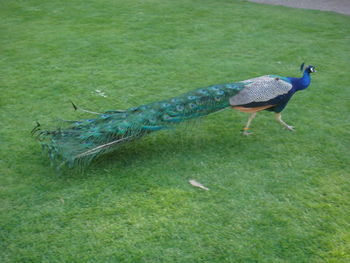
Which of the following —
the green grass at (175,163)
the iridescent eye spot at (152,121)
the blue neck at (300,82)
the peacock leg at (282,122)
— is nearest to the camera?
the green grass at (175,163)

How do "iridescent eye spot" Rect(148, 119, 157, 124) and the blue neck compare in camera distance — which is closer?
"iridescent eye spot" Rect(148, 119, 157, 124)

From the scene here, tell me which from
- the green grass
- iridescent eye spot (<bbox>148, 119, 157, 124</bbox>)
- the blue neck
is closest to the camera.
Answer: the green grass

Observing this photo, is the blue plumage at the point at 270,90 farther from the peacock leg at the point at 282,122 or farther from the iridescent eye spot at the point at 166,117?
the iridescent eye spot at the point at 166,117

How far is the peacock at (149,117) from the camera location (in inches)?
131

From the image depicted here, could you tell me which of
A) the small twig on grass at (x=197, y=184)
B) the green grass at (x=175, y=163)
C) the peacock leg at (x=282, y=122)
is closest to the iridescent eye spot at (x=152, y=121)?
the green grass at (x=175, y=163)

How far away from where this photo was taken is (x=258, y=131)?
13.7 ft

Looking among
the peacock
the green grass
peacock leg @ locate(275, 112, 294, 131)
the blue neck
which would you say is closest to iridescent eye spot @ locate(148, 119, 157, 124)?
the peacock

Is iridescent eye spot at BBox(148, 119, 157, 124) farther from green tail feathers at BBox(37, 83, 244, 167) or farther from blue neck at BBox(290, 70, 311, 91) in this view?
blue neck at BBox(290, 70, 311, 91)

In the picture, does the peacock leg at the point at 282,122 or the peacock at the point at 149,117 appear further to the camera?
the peacock leg at the point at 282,122

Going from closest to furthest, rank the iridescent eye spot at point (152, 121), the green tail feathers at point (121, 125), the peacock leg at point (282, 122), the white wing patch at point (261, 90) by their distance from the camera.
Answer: the green tail feathers at point (121, 125), the iridescent eye spot at point (152, 121), the white wing patch at point (261, 90), the peacock leg at point (282, 122)

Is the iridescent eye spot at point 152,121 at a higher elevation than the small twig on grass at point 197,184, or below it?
higher

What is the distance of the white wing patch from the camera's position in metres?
3.71

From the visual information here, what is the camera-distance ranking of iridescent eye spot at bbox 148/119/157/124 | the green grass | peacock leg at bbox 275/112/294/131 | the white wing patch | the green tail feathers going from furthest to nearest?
1. peacock leg at bbox 275/112/294/131
2. the white wing patch
3. iridescent eye spot at bbox 148/119/157/124
4. the green tail feathers
5. the green grass

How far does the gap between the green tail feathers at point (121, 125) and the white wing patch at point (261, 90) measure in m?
0.07
